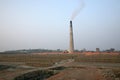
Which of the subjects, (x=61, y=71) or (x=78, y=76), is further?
(x=61, y=71)

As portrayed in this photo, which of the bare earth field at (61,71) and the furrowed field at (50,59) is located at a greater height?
the furrowed field at (50,59)

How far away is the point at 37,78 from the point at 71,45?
157 feet

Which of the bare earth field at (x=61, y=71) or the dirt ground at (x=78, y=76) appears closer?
the dirt ground at (x=78, y=76)

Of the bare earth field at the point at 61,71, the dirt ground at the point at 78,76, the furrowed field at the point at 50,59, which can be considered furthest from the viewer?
the furrowed field at the point at 50,59

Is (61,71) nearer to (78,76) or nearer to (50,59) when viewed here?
(78,76)

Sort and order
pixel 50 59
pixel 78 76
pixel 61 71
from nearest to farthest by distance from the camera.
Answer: pixel 78 76 < pixel 61 71 < pixel 50 59

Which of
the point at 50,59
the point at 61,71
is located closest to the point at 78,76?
the point at 61,71

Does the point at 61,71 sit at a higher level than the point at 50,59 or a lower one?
lower

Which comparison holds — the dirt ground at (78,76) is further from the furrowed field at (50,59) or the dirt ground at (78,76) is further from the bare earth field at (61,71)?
the furrowed field at (50,59)

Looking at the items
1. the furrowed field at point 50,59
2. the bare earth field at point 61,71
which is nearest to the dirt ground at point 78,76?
the bare earth field at point 61,71

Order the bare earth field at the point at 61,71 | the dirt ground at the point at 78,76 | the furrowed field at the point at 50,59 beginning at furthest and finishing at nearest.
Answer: the furrowed field at the point at 50,59 < the bare earth field at the point at 61,71 < the dirt ground at the point at 78,76

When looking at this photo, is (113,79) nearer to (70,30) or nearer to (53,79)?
(53,79)

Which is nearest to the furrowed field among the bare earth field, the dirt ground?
the bare earth field

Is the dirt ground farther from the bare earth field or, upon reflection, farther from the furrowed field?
the furrowed field
